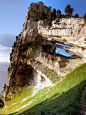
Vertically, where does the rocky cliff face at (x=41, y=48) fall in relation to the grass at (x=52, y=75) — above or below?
above

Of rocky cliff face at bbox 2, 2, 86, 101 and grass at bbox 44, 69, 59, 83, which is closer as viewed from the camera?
A: rocky cliff face at bbox 2, 2, 86, 101

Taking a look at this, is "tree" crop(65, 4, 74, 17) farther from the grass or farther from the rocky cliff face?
the grass

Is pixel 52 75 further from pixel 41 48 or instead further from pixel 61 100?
pixel 61 100

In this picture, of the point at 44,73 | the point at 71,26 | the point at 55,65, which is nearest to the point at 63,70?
the point at 55,65

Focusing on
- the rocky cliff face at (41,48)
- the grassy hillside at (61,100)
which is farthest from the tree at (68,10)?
the grassy hillside at (61,100)

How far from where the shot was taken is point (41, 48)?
1200 inches

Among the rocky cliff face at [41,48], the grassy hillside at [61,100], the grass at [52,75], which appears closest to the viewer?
the grassy hillside at [61,100]

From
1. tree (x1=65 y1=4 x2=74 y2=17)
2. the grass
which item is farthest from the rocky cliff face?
tree (x1=65 y1=4 x2=74 y2=17)

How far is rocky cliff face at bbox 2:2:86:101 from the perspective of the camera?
68.5 feet

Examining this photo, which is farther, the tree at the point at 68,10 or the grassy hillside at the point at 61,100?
the tree at the point at 68,10

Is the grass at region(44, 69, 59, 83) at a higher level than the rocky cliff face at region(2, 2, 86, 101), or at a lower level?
lower

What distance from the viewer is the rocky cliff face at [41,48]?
822 inches

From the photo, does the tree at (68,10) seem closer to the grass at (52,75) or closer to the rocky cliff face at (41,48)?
the rocky cliff face at (41,48)

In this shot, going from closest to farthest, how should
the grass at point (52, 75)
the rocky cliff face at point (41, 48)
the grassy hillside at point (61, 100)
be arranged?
the grassy hillside at point (61, 100) → the rocky cliff face at point (41, 48) → the grass at point (52, 75)
